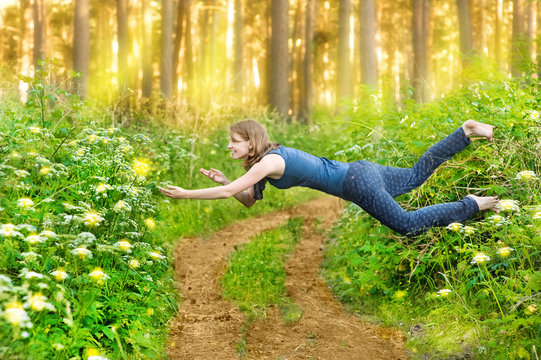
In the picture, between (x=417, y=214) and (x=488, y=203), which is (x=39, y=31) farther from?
(x=488, y=203)

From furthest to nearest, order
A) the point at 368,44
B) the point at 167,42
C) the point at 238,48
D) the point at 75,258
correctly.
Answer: the point at 238,48 → the point at 167,42 → the point at 368,44 → the point at 75,258

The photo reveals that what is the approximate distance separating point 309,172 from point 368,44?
39.4 feet

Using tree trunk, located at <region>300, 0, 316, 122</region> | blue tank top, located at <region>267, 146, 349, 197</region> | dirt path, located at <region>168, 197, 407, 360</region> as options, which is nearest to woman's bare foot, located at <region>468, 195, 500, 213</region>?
blue tank top, located at <region>267, 146, 349, 197</region>

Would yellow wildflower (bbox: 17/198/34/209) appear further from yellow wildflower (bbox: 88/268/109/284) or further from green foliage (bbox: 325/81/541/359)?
green foliage (bbox: 325/81/541/359)

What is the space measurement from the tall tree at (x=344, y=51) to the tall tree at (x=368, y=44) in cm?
335

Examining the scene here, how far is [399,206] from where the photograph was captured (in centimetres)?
488

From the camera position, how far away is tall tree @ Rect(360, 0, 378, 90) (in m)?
15.6

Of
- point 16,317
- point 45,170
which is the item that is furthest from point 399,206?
point 16,317

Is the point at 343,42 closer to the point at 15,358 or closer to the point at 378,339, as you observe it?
the point at 378,339

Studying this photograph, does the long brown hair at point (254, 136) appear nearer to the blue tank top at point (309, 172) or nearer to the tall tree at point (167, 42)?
the blue tank top at point (309, 172)

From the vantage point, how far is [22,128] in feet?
18.0

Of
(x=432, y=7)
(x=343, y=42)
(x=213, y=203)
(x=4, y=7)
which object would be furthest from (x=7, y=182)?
(x=432, y=7)

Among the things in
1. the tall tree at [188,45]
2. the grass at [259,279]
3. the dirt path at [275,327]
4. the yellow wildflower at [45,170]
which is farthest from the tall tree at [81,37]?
the yellow wildflower at [45,170]

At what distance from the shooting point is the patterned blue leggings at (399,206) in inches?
189
